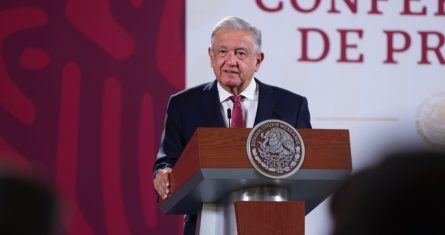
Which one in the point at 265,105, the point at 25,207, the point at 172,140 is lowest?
the point at 25,207

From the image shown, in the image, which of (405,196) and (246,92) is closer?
(405,196)

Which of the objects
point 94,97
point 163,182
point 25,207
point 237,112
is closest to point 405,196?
point 25,207

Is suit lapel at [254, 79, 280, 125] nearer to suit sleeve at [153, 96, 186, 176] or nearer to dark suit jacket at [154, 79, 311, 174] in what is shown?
dark suit jacket at [154, 79, 311, 174]

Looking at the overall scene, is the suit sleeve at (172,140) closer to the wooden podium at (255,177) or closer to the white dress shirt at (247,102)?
the white dress shirt at (247,102)

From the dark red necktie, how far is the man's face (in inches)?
2.0

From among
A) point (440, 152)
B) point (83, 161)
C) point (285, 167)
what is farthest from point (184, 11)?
point (440, 152)

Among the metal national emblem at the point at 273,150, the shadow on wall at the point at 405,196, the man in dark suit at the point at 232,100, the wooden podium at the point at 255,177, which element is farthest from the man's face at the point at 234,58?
the shadow on wall at the point at 405,196

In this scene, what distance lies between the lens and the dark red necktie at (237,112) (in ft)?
8.07

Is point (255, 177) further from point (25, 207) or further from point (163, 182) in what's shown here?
point (25, 207)

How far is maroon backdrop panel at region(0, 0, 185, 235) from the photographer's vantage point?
416 cm

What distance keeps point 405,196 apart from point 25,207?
0.21 meters

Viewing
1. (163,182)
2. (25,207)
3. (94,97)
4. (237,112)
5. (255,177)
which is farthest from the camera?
(94,97)

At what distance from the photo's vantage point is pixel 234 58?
256cm

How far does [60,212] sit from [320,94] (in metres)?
→ 3.90
